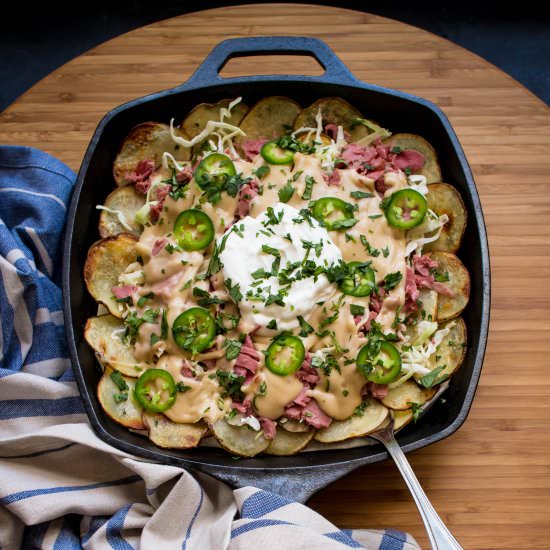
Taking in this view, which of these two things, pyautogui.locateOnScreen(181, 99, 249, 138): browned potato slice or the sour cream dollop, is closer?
the sour cream dollop

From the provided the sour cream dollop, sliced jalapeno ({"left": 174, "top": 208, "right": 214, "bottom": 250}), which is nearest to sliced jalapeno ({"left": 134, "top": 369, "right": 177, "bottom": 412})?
the sour cream dollop

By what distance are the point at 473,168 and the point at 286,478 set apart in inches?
80.0

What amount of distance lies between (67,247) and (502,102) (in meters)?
2.57

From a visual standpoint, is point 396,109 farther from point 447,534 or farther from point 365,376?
point 447,534

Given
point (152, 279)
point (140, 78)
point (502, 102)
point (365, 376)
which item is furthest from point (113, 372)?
point (502, 102)

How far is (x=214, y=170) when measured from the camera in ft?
12.1

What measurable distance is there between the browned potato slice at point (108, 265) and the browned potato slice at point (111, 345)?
0.07m

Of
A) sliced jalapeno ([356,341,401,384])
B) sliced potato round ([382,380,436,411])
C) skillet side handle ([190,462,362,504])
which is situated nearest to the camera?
skillet side handle ([190,462,362,504])

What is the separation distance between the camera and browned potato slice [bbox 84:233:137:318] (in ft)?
12.1

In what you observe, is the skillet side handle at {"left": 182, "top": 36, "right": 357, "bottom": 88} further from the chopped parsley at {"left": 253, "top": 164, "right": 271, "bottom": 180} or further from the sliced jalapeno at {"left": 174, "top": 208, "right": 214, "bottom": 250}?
the sliced jalapeno at {"left": 174, "top": 208, "right": 214, "bottom": 250}

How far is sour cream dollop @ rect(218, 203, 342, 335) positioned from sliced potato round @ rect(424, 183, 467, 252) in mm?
591

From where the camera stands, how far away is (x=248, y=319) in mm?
3506

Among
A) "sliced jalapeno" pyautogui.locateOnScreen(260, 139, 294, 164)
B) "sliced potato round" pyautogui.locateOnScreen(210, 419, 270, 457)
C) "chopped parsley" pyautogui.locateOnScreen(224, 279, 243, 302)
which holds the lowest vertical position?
"sliced potato round" pyautogui.locateOnScreen(210, 419, 270, 457)

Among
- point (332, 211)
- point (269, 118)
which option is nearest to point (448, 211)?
point (332, 211)
